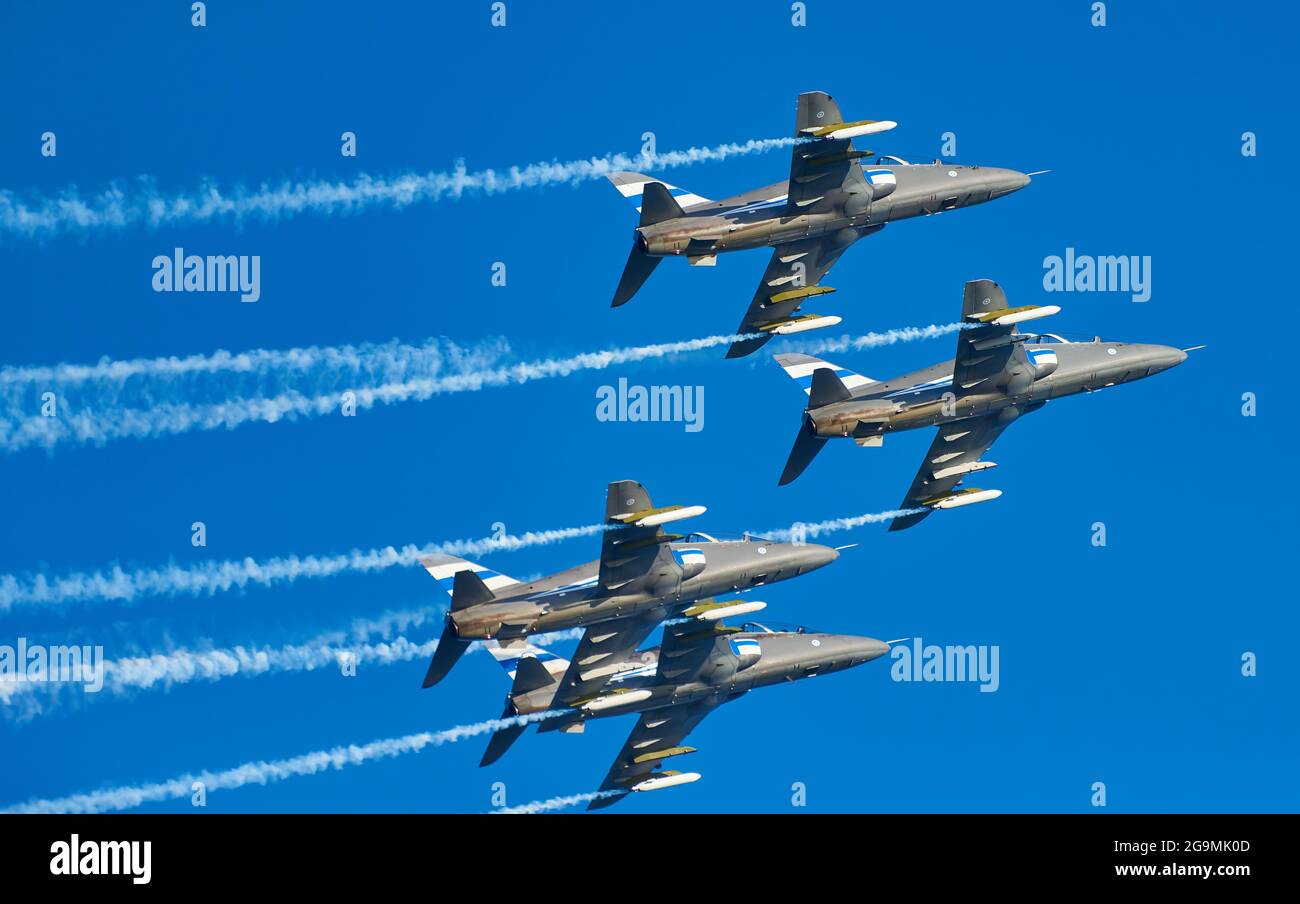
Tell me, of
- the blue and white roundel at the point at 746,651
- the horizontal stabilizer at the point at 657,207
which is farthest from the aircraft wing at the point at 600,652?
the horizontal stabilizer at the point at 657,207

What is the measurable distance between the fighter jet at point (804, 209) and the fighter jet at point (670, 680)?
10.4 meters

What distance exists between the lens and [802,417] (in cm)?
8888

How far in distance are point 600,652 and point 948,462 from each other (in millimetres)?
15011

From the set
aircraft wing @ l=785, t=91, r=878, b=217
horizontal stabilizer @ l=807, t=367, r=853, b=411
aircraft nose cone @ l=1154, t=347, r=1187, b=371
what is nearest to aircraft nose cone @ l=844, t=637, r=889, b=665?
horizontal stabilizer @ l=807, t=367, r=853, b=411

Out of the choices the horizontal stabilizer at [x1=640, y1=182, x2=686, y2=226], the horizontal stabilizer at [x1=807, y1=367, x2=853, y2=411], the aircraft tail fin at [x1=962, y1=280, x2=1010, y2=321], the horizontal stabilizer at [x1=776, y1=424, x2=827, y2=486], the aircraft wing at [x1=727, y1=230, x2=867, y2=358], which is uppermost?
the horizontal stabilizer at [x1=640, y1=182, x2=686, y2=226]

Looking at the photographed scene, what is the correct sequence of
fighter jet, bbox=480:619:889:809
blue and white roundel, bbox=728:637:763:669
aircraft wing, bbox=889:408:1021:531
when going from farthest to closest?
1. aircraft wing, bbox=889:408:1021:531
2. blue and white roundel, bbox=728:637:763:669
3. fighter jet, bbox=480:619:889:809

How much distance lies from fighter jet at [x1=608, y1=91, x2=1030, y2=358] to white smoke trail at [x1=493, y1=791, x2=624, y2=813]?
16.6 meters

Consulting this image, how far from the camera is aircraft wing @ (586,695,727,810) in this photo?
92438mm

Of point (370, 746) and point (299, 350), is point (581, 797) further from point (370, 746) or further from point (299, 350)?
point (299, 350)

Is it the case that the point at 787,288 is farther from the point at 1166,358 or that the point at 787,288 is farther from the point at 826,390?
the point at 1166,358

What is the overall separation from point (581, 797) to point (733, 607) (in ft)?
36.1

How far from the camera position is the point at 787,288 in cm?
9100

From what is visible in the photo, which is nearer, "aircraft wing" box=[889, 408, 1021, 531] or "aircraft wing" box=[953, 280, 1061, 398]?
"aircraft wing" box=[953, 280, 1061, 398]

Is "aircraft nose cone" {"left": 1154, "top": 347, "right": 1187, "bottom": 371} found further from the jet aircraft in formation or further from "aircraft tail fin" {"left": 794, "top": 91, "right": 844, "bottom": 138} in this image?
"aircraft tail fin" {"left": 794, "top": 91, "right": 844, "bottom": 138}
